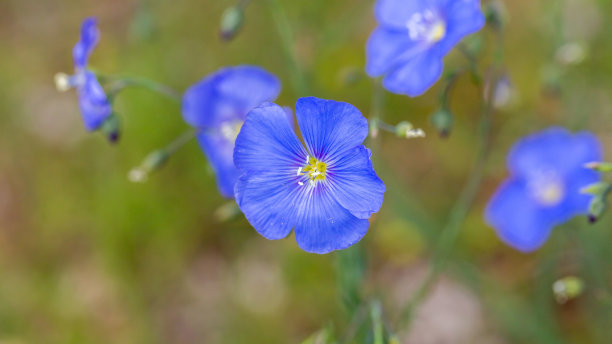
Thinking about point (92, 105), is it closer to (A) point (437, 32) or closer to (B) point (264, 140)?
(B) point (264, 140)

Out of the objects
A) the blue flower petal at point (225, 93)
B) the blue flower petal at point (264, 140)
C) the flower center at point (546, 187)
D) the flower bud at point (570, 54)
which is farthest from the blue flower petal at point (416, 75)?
the flower center at point (546, 187)

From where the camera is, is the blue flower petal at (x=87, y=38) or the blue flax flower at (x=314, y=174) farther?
the blue flower petal at (x=87, y=38)

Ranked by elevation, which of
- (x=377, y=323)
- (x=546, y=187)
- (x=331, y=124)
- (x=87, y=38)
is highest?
(x=87, y=38)

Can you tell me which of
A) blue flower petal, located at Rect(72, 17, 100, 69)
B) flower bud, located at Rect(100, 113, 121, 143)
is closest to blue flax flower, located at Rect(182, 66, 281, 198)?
flower bud, located at Rect(100, 113, 121, 143)

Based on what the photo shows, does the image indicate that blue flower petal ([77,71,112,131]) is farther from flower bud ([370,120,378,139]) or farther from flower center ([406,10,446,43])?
flower center ([406,10,446,43])

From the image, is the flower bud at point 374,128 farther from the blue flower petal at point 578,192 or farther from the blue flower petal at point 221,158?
the blue flower petal at point 578,192

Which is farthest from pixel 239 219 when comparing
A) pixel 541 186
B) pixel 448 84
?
pixel 448 84

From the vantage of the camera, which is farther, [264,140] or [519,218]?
[519,218]

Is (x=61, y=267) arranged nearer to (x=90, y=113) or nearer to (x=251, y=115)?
(x=90, y=113)
